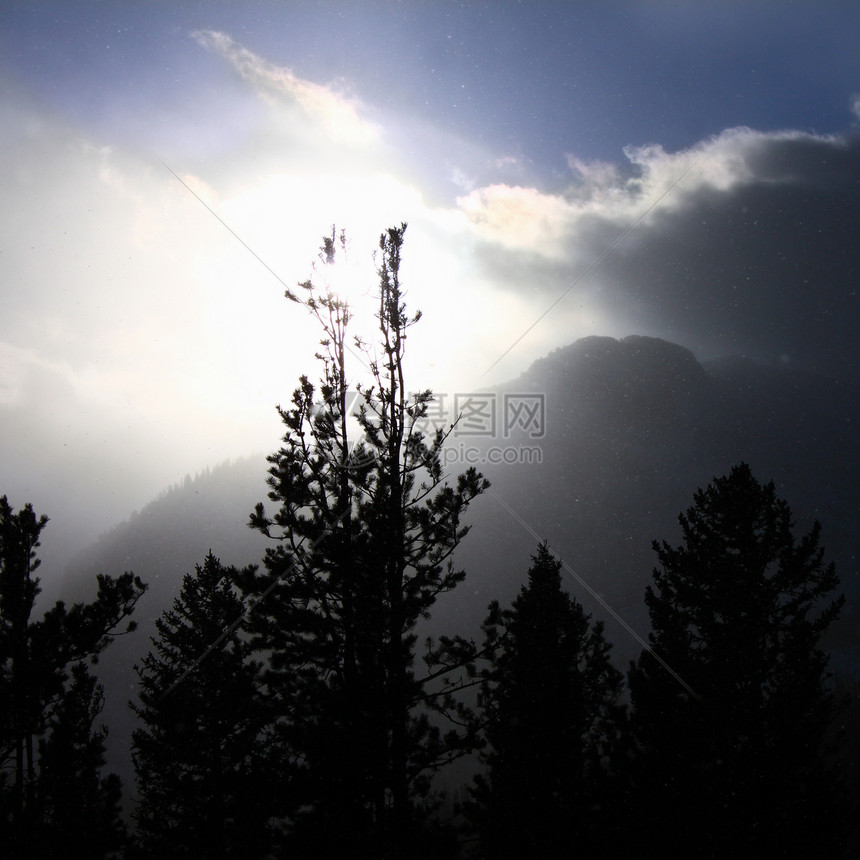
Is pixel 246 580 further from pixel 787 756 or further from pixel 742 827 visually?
pixel 787 756

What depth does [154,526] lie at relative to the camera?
630 feet

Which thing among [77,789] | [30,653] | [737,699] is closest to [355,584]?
[30,653]

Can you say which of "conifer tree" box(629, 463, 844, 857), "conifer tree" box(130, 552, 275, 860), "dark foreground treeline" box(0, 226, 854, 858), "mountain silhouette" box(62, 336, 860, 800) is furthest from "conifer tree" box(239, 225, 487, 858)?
"mountain silhouette" box(62, 336, 860, 800)

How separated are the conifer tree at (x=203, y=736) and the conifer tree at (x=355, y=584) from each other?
2260 millimetres

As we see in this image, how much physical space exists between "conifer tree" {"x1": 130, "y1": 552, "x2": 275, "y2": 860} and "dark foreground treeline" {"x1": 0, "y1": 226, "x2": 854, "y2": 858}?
0.07m

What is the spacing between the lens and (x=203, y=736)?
432 inches

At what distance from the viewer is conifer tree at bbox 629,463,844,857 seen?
8180 millimetres

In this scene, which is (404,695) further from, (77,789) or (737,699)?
(77,789)

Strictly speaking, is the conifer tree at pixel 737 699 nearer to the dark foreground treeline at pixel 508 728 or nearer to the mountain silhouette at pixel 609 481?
the dark foreground treeline at pixel 508 728

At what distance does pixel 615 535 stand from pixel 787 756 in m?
134

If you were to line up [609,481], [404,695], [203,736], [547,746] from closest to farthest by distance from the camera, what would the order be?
1. [404,695]
2. [547,746]
3. [203,736]
4. [609,481]

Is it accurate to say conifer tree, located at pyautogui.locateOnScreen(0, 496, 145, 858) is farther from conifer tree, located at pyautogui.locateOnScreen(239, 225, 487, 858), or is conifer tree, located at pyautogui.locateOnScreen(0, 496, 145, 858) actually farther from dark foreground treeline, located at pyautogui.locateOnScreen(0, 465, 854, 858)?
conifer tree, located at pyautogui.locateOnScreen(239, 225, 487, 858)

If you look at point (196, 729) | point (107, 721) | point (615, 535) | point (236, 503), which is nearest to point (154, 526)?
point (236, 503)

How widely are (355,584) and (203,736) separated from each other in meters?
7.28
